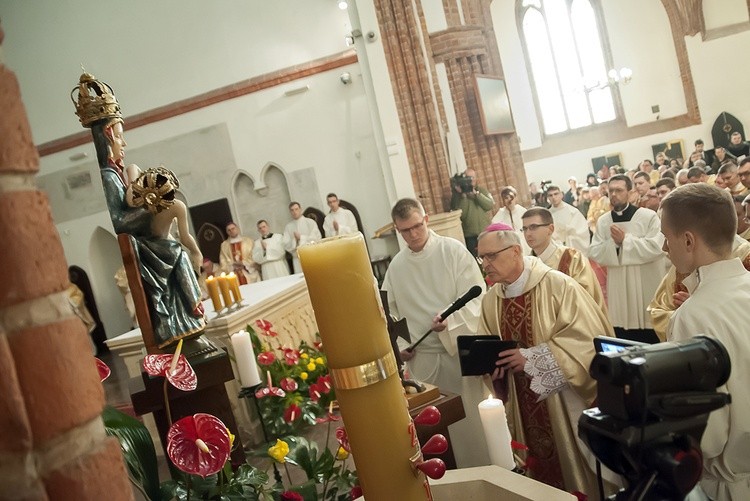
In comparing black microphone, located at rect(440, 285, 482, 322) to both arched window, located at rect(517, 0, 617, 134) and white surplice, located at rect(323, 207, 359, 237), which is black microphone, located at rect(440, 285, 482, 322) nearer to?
white surplice, located at rect(323, 207, 359, 237)

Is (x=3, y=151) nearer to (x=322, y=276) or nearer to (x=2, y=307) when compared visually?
(x=2, y=307)

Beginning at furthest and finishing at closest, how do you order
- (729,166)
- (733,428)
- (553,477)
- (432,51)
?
1. (432,51)
2. (729,166)
3. (553,477)
4. (733,428)

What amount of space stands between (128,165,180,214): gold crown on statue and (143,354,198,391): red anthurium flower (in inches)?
48.1

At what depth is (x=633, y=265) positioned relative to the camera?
19.3 ft

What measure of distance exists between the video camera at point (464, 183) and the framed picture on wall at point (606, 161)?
22.7ft

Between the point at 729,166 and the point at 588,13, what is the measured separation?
38.7ft

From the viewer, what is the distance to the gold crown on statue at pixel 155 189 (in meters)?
2.45

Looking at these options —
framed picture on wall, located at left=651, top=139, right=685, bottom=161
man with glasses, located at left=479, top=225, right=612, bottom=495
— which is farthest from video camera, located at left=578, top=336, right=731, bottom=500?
framed picture on wall, located at left=651, top=139, right=685, bottom=161

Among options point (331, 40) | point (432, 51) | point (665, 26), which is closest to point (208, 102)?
point (331, 40)

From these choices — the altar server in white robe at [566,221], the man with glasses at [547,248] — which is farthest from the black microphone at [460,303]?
the altar server in white robe at [566,221]

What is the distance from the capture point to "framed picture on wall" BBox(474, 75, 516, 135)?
1245 cm

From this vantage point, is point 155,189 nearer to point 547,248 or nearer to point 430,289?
point 430,289

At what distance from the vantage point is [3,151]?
1.98ft

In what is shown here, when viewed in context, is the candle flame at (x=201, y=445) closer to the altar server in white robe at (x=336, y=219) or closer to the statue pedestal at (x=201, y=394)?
the statue pedestal at (x=201, y=394)
